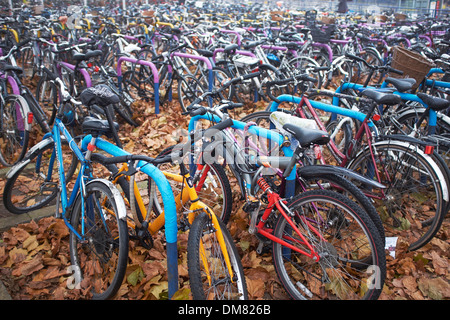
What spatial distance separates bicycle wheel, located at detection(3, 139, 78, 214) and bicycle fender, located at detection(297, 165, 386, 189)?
2.28 metres

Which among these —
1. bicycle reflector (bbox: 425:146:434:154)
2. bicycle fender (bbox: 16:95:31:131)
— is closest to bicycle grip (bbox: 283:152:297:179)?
bicycle reflector (bbox: 425:146:434:154)

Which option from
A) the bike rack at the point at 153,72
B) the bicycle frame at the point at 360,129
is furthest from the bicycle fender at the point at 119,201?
the bike rack at the point at 153,72

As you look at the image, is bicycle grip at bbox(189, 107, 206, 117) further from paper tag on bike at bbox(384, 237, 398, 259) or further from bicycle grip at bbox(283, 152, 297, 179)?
paper tag on bike at bbox(384, 237, 398, 259)

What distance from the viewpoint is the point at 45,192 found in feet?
12.3

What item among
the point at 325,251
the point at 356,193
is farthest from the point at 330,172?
the point at 325,251

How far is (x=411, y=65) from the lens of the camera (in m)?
4.20

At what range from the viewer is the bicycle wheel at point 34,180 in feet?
11.1

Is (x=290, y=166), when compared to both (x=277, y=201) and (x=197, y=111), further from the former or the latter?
(x=197, y=111)

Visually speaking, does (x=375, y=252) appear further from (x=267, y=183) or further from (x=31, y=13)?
(x=31, y=13)

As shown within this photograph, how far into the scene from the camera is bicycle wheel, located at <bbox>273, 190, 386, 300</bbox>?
238cm

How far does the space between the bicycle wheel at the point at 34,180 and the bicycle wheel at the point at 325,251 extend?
7.54ft

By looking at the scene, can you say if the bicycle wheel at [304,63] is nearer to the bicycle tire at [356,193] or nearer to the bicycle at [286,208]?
the bicycle at [286,208]
